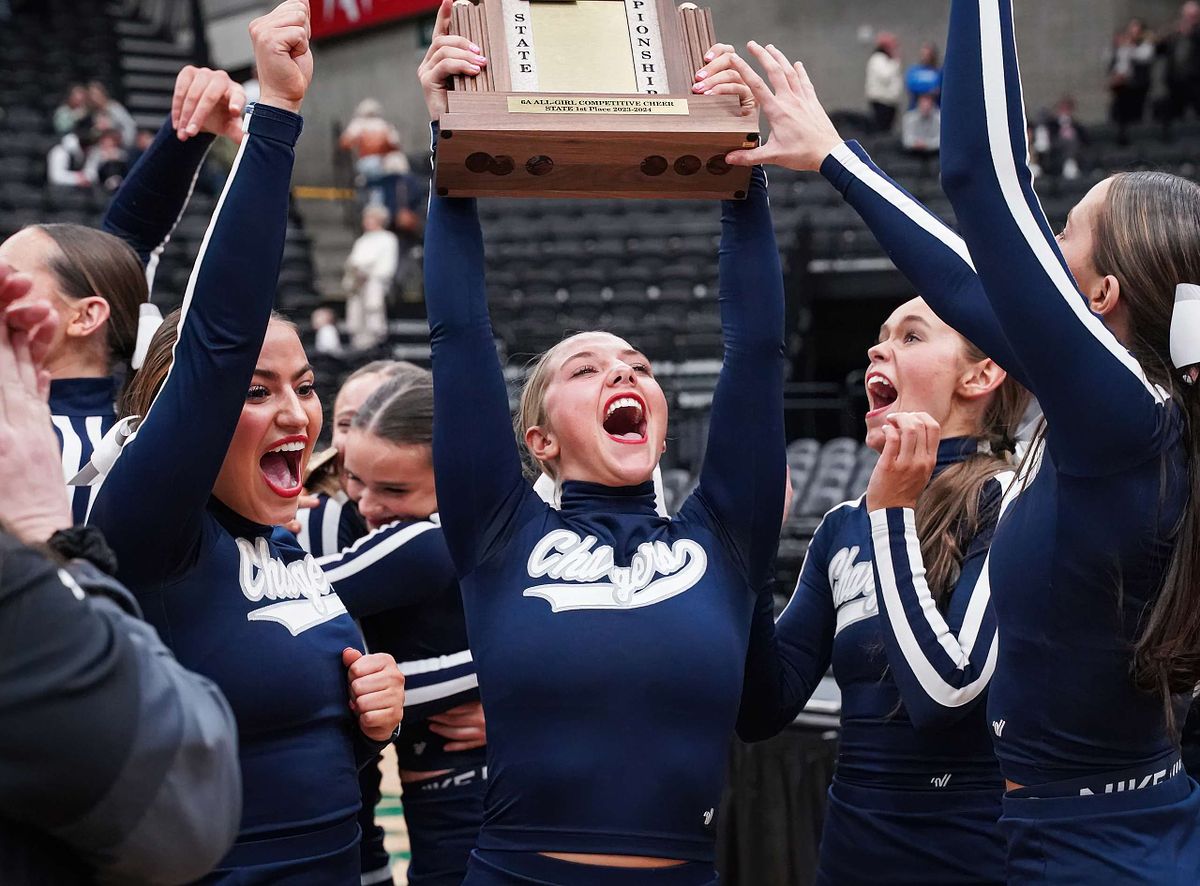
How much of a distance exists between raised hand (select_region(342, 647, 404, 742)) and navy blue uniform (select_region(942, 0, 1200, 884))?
0.82 m

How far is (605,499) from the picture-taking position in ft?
6.86

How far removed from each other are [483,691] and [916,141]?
11.2m

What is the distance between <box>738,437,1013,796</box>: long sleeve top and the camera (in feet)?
6.82

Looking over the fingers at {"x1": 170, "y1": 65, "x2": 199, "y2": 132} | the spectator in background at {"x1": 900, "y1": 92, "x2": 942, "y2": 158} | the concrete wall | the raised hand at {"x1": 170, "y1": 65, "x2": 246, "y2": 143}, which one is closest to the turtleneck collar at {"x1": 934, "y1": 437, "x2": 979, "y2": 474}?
the raised hand at {"x1": 170, "y1": 65, "x2": 246, "y2": 143}

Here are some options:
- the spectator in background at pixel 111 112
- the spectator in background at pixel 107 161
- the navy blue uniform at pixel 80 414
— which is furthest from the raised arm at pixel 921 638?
the spectator in background at pixel 111 112

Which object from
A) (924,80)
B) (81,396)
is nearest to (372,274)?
(924,80)

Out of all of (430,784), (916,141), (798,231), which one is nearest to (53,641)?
(430,784)

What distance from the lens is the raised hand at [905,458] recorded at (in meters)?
2.14

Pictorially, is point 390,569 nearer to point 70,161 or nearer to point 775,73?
point 775,73

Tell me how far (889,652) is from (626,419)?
521 mm

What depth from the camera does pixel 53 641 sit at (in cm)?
115

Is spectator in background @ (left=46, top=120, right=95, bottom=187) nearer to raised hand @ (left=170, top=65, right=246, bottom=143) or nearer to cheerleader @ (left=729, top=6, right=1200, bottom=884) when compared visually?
raised hand @ (left=170, top=65, right=246, bottom=143)

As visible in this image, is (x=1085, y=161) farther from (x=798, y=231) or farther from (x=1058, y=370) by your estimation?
(x=1058, y=370)

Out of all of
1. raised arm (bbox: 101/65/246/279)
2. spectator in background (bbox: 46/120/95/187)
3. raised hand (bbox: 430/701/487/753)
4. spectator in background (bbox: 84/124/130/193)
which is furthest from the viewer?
spectator in background (bbox: 46/120/95/187)
